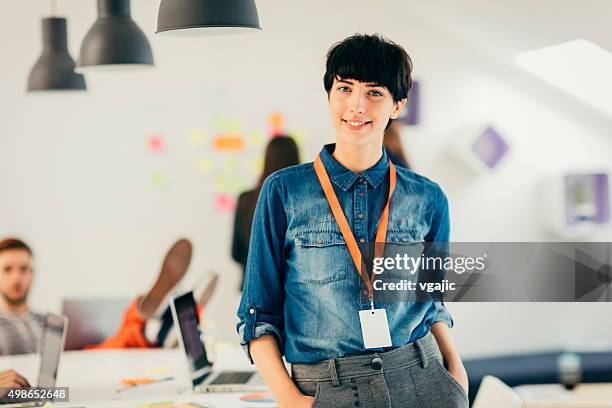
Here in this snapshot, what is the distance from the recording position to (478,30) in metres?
5.14

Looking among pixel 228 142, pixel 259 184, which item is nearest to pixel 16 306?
pixel 259 184

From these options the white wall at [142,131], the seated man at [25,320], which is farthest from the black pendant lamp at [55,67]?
the white wall at [142,131]

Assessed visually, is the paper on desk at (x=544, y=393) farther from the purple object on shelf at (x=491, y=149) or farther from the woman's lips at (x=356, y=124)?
the woman's lips at (x=356, y=124)

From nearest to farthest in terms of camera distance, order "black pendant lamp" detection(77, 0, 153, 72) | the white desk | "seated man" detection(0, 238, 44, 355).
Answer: the white desk < "black pendant lamp" detection(77, 0, 153, 72) < "seated man" detection(0, 238, 44, 355)

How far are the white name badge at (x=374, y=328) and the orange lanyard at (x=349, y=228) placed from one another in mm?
34

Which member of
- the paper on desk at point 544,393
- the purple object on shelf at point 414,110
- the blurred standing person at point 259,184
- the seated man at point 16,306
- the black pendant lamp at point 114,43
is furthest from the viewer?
the purple object on shelf at point 414,110

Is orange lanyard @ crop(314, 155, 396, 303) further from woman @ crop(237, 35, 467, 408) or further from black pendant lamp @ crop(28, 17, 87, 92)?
black pendant lamp @ crop(28, 17, 87, 92)

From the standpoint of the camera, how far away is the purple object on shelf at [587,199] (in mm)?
5391

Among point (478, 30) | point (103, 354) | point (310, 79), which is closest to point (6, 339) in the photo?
point (103, 354)

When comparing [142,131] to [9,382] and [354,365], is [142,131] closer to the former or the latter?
[9,382]

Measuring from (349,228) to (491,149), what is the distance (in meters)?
3.80

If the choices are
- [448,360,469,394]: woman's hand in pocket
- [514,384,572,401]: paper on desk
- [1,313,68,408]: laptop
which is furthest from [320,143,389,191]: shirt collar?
[514,384,572,401]: paper on desk

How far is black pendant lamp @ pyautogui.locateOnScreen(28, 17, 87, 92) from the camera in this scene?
151 inches

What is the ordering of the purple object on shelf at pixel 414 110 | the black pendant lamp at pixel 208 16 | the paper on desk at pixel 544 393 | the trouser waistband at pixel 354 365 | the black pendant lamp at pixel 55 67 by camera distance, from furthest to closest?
the purple object on shelf at pixel 414 110
the paper on desk at pixel 544 393
the black pendant lamp at pixel 55 67
the black pendant lamp at pixel 208 16
the trouser waistband at pixel 354 365
